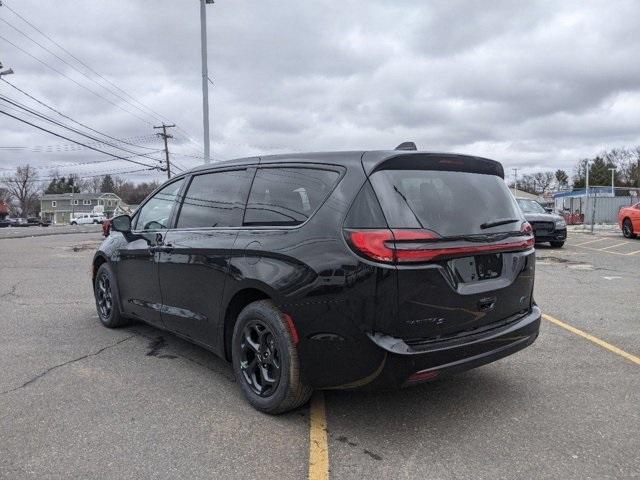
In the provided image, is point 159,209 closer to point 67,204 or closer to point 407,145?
point 407,145

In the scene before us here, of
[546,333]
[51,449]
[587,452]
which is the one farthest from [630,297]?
[51,449]

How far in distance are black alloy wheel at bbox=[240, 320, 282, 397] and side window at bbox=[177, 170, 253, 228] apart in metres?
0.80

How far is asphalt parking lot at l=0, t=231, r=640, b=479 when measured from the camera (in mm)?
2814

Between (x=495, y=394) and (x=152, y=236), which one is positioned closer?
(x=495, y=394)

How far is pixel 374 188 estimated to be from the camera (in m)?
3.09

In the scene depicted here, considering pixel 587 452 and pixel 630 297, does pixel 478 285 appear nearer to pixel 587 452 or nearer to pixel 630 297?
pixel 587 452

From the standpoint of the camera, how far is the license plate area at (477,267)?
123 inches

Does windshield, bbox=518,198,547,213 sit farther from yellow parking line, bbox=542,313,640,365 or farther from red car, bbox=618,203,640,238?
yellow parking line, bbox=542,313,640,365

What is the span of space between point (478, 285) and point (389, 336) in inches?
28.1

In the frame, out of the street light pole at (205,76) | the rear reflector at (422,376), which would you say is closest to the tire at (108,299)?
the rear reflector at (422,376)

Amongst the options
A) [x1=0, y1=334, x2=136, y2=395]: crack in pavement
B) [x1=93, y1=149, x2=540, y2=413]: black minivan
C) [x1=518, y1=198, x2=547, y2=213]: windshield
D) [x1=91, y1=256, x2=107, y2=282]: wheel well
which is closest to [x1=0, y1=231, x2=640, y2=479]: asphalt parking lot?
[x1=0, y1=334, x2=136, y2=395]: crack in pavement

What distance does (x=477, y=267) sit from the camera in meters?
3.24

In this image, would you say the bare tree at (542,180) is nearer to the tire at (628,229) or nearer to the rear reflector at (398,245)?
the tire at (628,229)

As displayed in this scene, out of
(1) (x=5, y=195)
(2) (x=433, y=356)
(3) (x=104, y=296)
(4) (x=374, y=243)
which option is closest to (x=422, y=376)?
(2) (x=433, y=356)
